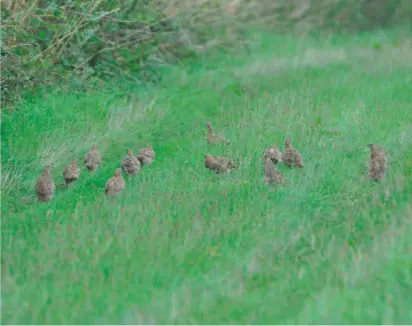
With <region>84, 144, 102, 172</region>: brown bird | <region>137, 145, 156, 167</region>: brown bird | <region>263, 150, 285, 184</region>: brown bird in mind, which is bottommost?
<region>137, 145, 156, 167</region>: brown bird

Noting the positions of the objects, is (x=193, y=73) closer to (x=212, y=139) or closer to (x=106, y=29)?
(x=106, y=29)

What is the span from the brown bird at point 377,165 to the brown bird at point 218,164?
46.6 inches

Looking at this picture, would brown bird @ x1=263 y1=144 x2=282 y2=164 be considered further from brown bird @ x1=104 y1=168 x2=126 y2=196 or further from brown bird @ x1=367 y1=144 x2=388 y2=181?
brown bird @ x1=104 y1=168 x2=126 y2=196

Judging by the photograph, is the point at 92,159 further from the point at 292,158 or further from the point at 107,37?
the point at 107,37

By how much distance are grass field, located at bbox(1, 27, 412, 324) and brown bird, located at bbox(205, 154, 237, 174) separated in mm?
74

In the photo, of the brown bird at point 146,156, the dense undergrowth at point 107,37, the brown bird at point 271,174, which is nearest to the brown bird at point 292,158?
the brown bird at point 271,174

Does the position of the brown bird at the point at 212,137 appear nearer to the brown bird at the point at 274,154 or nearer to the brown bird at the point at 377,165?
the brown bird at the point at 274,154

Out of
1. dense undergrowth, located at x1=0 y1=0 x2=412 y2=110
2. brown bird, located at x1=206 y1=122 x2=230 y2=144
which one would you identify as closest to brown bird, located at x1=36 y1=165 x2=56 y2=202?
dense undergrowth, located at x1=0 y1=0 x2=412 y2=110

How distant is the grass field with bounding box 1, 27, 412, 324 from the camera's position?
16.9 feet

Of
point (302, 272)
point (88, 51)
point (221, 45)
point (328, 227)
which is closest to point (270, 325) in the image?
point (302, 272)

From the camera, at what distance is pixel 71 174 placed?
7352mm

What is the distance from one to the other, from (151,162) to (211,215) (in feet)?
5.58

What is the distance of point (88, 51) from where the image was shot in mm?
10711

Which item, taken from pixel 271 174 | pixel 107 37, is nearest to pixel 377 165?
pixel 271 174
